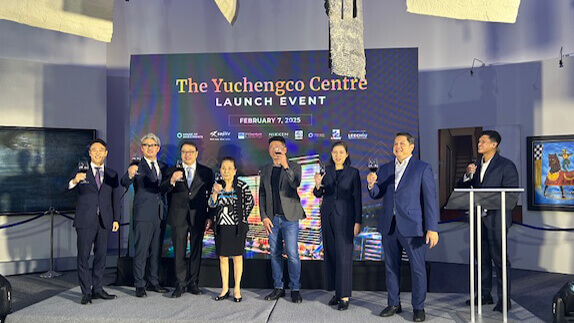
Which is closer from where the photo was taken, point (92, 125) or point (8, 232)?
point (8, 232)

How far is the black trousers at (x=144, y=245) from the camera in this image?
542 centimetres

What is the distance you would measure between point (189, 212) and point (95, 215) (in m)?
0.97

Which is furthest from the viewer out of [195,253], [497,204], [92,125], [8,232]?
[92,125]

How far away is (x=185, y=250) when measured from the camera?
5488 mm

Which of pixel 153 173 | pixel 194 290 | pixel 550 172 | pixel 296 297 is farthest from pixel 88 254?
pixel 550 172

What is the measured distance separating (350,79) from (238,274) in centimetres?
259

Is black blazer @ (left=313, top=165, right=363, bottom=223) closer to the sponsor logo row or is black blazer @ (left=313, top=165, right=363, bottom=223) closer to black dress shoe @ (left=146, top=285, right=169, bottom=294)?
the sponsor logo row

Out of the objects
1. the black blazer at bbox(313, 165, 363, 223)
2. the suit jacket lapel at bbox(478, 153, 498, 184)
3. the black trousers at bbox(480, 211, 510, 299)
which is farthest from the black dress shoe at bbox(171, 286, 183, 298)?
the suit jacket lapel at bbox(478, 153, 498, 184)

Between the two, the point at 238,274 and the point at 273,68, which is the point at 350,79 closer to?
the point at 273,68

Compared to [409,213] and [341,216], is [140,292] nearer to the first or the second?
[341,216]

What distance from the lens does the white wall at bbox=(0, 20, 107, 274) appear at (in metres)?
7.19

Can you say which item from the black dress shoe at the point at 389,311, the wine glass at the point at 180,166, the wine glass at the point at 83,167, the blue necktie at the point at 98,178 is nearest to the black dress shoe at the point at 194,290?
the wine glass at the point at 180,166

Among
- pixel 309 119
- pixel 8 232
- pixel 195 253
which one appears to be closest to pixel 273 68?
pixel 309 119

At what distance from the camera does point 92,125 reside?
7.76 m
